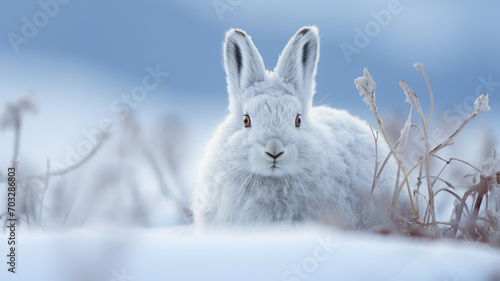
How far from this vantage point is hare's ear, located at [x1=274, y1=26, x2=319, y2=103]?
3.92 meters

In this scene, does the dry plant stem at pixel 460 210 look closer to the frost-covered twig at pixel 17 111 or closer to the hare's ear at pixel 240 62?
the hare's ear at pixel 240 62

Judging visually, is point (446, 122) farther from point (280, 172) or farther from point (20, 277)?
point (20, 277)

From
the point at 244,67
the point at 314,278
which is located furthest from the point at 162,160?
the point at 314,278

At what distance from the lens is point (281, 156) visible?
3324 millimetres

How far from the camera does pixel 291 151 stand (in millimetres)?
3387

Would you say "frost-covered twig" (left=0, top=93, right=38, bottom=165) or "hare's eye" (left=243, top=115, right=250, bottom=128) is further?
"hare's eye" (left=243, top=115, right=250, bottom=128)

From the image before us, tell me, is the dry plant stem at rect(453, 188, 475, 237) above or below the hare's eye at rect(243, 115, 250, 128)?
below

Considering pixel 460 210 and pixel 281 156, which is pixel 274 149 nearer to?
pixel 281 156

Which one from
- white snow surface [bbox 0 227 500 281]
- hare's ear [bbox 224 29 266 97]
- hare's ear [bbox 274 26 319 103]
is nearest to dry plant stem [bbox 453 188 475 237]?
white snow surface [bbox 0 227 500 281]

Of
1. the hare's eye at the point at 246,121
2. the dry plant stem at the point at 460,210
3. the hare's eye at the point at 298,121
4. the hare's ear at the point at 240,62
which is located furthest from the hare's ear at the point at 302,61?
the dry plant stem at the point at 460,210

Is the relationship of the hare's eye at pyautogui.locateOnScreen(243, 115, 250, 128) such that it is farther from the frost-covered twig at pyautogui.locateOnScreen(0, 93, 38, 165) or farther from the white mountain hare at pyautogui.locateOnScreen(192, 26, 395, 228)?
the frost-covered twig at pyautogui.locateOnScreen(0, 93, 38, 165)

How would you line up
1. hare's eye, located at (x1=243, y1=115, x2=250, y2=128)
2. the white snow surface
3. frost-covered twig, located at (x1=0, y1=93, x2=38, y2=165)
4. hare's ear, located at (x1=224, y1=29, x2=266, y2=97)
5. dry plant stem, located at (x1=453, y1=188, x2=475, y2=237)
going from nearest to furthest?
the white snow surface < dry plant stem, located at (x1=453, y1=188, x2=475, y2=237) < frost-covered twig, located at (x1=0, y1=93, x2=38, y2=165) < hare's eye, located at (x1=243, y1=115, x2=250, y2=128) < hare's ear, located at (x1=224, y1=29, x2=266, y2=97)

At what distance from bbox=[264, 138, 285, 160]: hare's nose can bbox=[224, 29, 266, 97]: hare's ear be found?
834 mm

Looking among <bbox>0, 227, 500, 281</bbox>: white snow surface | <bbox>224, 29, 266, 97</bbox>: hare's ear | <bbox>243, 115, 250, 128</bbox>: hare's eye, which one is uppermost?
<bbox>224, 29, 266, 97</bbox>: hare's ear
